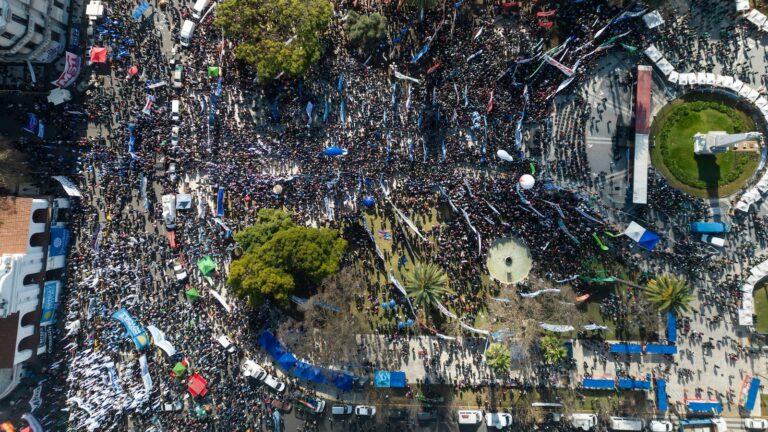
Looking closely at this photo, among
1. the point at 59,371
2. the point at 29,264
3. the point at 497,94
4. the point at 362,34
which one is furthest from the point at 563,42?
the point at 59,371

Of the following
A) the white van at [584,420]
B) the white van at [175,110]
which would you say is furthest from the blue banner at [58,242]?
the white van at [584,420]

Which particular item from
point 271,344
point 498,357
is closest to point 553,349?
point 498,357

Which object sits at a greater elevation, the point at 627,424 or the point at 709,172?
the point at 709,172

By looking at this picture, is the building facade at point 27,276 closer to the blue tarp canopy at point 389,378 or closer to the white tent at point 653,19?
the blue tarp canopy at point 389,378

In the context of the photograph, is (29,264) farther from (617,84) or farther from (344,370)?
(617,84)

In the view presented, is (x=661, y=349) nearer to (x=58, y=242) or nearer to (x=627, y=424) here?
(x=627, y=424)

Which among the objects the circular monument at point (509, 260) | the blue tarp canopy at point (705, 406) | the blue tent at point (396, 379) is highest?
the circular monument at point (509, 260)
